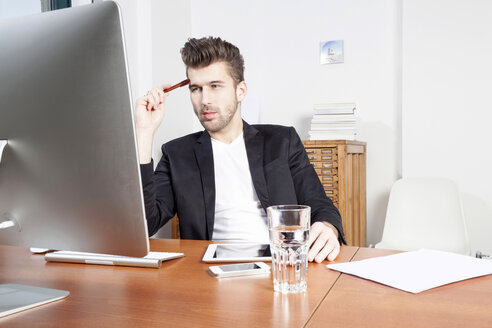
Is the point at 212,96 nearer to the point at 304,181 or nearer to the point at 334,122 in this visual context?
the point at 304,181

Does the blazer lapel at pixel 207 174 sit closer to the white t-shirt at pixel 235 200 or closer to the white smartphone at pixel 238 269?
the white t-shirt at pixel 235 200

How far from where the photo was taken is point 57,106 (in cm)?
63

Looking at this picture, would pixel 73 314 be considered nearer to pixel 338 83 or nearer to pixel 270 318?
pixel 270 318

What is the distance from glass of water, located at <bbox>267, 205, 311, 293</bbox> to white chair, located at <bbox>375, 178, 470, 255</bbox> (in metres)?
1.62

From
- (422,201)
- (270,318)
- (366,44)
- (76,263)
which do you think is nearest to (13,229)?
(76,263)

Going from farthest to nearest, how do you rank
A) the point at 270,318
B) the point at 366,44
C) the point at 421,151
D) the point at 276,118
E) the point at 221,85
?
the point at 276,118
the point at 366,44
the point at 421,151
the point at 221,85
the point at 270,318

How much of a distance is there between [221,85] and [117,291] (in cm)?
124

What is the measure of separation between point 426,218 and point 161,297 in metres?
1.93

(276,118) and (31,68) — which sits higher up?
(31,68)

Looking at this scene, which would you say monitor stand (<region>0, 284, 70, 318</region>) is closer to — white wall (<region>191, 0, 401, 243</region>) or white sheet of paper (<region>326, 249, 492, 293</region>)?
white sheet of paper (<region>326, 249, 492, 293</region>)

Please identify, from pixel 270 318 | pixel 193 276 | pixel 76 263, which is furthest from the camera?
pixel 76 263

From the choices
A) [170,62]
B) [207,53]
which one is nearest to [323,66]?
[170,62]

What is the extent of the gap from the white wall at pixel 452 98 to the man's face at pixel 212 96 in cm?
135

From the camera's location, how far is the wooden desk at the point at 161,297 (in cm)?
60
